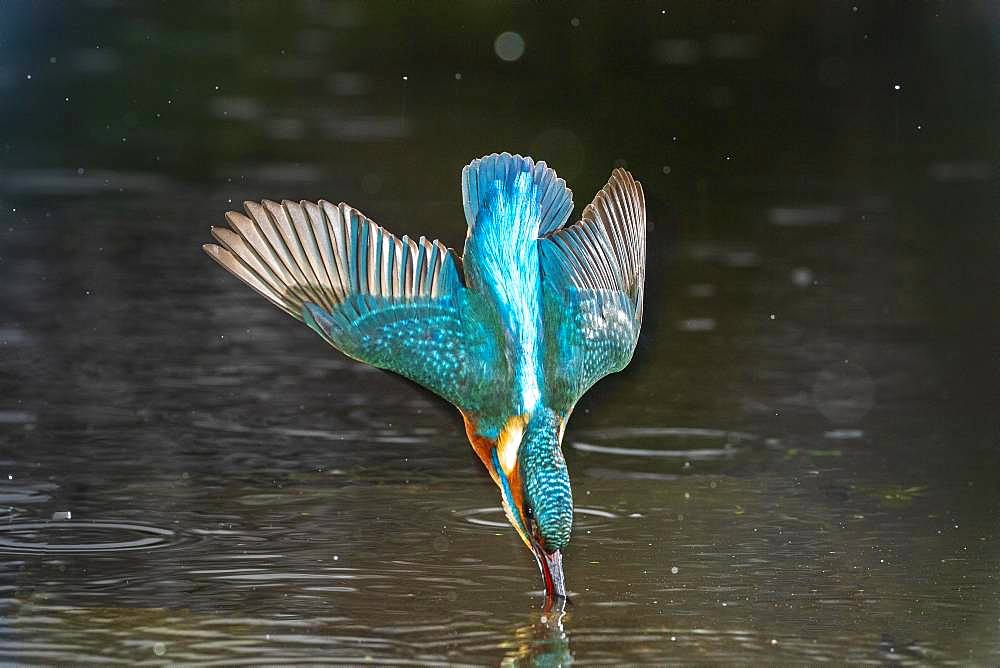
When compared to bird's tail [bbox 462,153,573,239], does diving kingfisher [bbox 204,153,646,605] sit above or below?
below

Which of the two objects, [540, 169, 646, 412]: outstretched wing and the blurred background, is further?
[540, 169, 646, 412]: outstretched wing

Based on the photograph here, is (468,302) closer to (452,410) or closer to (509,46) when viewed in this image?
(452,410)

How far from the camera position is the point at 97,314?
26.4 feet

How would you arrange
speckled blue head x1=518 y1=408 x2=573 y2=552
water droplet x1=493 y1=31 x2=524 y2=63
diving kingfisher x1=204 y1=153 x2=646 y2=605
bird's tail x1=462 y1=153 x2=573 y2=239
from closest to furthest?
speckled blue head x1=518 y1=408 x2=573 y2=552
diving kingfisher x1=204 y1=153 x2=646 y2=605
bird's tail x1=462 y1=153 x2=573 y2=239
water droplet x1=493 y1=31 x2=524 y2=63

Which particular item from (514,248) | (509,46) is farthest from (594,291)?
(509,46)

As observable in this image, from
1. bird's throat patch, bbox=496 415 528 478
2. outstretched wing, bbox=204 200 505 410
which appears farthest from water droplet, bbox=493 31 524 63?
bird's throat patch, bbox=496 415 528 478

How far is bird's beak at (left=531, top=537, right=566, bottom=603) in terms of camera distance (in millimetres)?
4926

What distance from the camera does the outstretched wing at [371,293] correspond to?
5.44m

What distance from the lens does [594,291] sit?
5852 millimetres

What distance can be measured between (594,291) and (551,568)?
121cm

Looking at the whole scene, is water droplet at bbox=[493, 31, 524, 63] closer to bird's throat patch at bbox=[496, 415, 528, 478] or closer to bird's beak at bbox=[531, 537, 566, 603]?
bird's throat patch at bbox=[496, 415, 528, 478]

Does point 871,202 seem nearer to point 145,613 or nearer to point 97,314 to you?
point 97,314

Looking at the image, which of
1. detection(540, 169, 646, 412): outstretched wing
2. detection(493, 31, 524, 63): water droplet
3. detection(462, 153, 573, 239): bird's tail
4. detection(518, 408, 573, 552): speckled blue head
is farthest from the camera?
detection(493, 31, 524, 63): water droplet

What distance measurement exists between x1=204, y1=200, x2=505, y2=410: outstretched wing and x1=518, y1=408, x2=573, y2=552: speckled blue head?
18.0 inches
